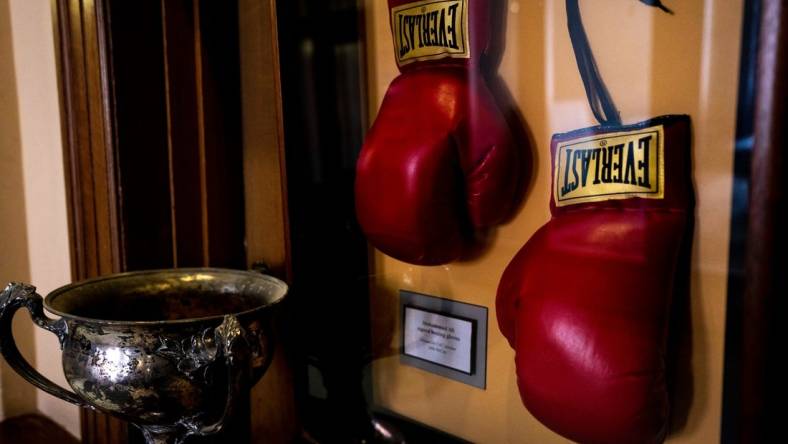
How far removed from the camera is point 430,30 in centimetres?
66

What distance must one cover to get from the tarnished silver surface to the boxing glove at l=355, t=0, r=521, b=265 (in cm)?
17

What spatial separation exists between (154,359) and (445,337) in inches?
13.4

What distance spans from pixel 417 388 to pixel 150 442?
0.33 meters

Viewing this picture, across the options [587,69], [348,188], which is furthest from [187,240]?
[587,69]

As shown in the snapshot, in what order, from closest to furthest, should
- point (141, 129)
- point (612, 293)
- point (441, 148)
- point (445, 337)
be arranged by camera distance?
point (612, 293) → point (441, 148) → point (445, 337) → point (141, 129)

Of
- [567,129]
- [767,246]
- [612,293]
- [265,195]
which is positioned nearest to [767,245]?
[767,246]

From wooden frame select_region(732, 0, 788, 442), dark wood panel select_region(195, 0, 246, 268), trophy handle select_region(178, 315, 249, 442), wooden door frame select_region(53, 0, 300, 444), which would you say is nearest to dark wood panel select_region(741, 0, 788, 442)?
wooden frame select_region(732, 0, 788, 442)

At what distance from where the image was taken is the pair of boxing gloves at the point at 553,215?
507mm

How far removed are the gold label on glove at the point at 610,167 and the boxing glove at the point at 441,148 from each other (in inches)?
2.6

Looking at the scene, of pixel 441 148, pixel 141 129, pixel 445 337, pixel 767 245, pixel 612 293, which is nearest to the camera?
pixel 767 245

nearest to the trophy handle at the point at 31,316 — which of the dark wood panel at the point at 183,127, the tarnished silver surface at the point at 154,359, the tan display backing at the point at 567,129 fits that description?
the tarnished silver surface at the point at 154,359

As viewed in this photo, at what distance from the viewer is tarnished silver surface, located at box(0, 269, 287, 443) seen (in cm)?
58

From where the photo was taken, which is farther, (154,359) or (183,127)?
(183,127)

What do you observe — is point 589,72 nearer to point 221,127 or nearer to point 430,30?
point 430,30
